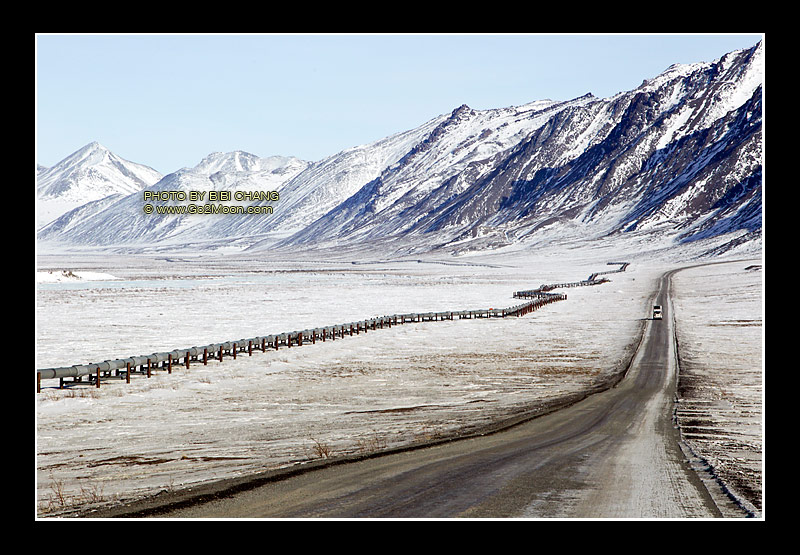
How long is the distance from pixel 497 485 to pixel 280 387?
60.9ft

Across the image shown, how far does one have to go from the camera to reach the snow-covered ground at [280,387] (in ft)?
59.9

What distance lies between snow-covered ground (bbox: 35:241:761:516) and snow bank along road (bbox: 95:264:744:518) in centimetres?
191

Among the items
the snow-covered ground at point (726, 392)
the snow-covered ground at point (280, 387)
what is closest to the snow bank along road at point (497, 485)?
the snow-covered ground at point (726, 392)

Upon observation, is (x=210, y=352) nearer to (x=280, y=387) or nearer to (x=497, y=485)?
(x=280, y=387)

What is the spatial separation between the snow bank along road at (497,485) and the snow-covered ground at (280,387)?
6.28 ft

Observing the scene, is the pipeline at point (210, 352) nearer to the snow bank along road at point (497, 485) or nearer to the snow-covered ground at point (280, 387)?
the snow-covered ground at point (280, 387)

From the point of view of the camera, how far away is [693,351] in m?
43.7

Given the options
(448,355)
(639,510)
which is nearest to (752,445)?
(639,510)

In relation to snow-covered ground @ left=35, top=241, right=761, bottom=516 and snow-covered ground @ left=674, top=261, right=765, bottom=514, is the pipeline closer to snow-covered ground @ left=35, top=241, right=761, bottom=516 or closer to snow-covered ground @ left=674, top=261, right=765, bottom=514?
snow-covered ground @ left=35, top=241, right=761, bottom=516

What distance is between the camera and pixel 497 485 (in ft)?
47.9

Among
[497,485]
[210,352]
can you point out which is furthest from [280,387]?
[497,485]

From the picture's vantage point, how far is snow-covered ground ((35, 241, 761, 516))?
18266 millimetres

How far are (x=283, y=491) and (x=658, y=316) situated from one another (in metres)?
56.6
